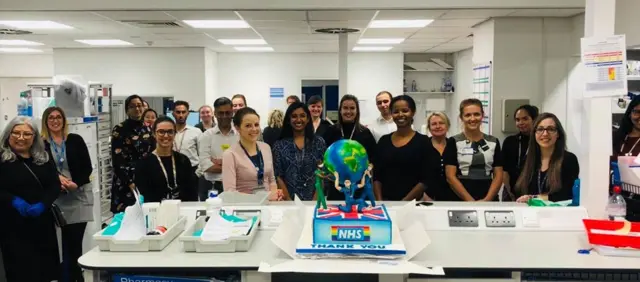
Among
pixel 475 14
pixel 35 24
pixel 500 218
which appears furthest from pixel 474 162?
pixel 35 24

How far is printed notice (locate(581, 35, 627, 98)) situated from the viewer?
248 centimetres

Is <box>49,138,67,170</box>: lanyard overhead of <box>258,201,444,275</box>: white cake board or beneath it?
overhead

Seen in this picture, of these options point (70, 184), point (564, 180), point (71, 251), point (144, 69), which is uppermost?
point (144, 69)

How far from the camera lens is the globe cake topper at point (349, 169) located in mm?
2104

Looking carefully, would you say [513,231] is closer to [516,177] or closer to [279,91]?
[516,177]

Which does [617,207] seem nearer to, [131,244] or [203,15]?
[131,244]

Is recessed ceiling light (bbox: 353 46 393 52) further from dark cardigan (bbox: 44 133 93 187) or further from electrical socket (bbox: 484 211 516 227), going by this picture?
electrical socket (bbox: 484 211 516 227)

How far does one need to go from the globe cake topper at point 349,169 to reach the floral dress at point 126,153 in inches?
92.1

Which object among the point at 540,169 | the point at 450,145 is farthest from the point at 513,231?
the point at 450,145

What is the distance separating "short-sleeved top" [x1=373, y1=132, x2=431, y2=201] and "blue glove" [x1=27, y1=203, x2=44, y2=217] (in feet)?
7.04

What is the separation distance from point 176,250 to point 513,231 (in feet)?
5.03

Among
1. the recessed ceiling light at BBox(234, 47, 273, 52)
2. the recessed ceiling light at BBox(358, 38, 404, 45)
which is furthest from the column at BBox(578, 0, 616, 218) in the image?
the recessed ceiling light at BBox(234, 47, 273, 52)

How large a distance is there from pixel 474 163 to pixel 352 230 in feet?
5.39

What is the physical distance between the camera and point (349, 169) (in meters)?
2.11
